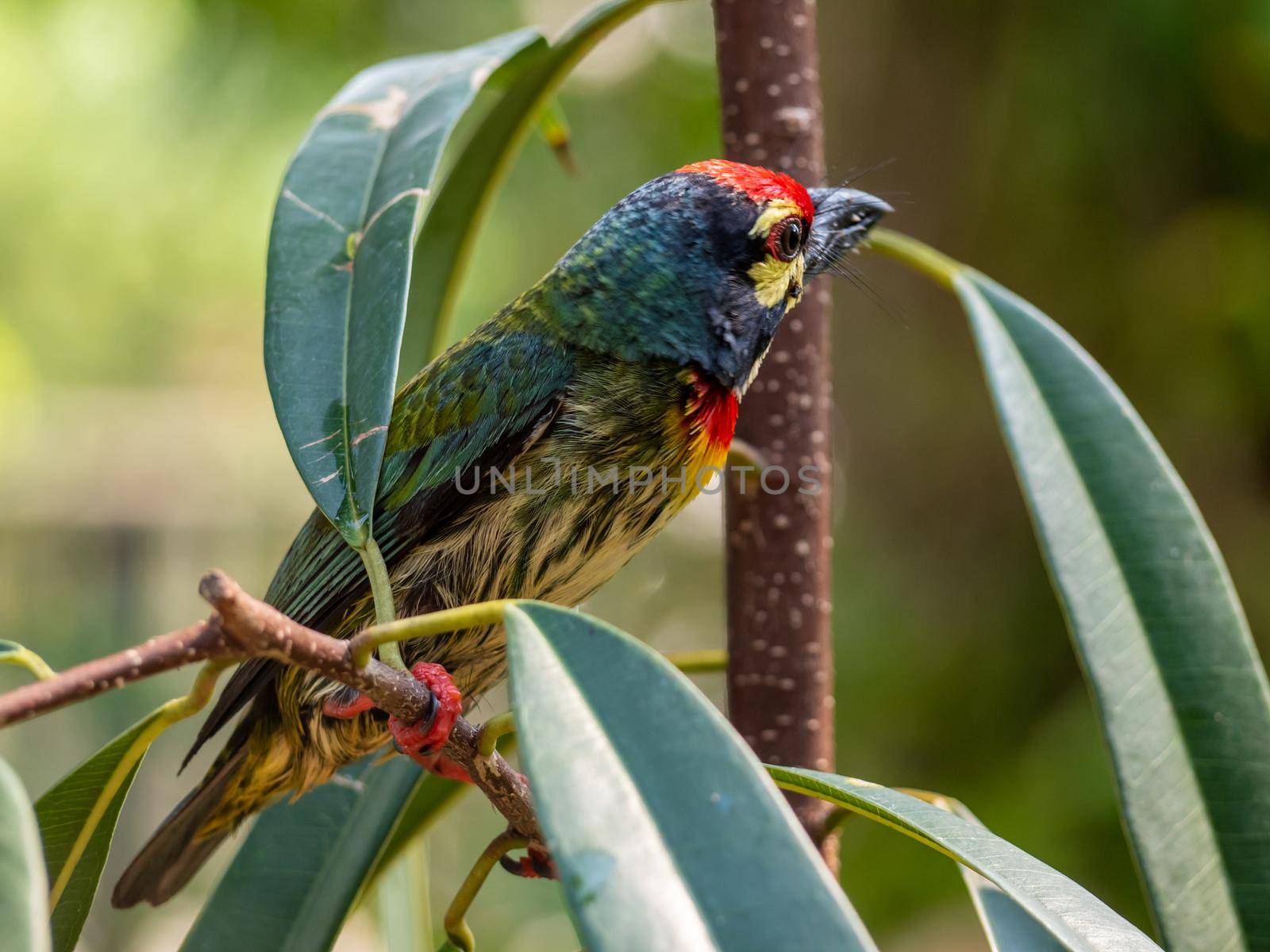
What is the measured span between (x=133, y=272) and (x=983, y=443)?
13.4 feet

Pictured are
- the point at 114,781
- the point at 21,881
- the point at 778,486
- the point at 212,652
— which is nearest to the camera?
the point at 21,881

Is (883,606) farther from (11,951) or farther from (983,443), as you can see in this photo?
(11,951)

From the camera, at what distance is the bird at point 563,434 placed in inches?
53.7

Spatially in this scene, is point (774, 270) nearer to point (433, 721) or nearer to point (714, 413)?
point (714, 413)

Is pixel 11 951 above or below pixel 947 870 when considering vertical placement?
above

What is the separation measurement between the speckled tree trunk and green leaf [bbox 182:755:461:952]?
464mm

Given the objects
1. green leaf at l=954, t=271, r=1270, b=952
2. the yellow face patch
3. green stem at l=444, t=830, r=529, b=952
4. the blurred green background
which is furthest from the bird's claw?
the blurred green background

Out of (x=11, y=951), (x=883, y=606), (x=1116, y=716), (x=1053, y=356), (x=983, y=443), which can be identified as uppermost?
(x=1053, y=356)

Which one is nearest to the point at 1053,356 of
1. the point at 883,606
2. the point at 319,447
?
the point at 319,447

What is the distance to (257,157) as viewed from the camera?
182 inches

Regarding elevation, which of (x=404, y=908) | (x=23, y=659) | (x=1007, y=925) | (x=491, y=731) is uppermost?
(x=23, y=659)

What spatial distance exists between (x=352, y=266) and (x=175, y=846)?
88 cm

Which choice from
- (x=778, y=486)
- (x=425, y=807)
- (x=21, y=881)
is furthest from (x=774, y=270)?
(x=21, y=881)

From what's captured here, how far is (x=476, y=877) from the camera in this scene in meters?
1.14
